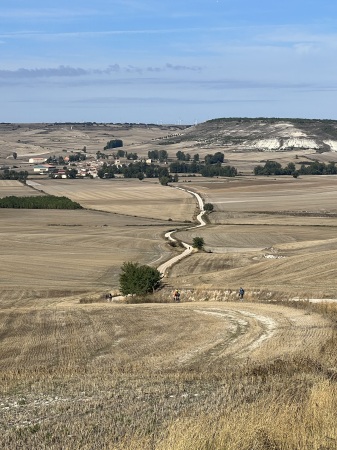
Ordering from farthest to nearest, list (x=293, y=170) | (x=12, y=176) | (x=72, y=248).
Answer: (x=293, y=170) < (x=12, y=176) < (x=72, y=248)

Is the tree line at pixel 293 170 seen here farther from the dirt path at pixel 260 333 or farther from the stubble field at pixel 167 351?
the dirt path at pixel 260 333

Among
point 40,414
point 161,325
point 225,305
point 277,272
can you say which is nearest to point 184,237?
point 277,272

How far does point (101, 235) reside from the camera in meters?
85.8

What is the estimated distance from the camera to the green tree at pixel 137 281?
158ft

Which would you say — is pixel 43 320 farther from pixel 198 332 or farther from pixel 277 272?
pixel 277 272

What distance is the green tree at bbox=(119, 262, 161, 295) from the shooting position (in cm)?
4825

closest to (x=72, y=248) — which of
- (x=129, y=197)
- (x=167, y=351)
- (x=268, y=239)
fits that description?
(x=268, y=239)

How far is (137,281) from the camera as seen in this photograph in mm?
48375

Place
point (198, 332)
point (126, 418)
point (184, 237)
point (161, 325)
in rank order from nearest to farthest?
point (126, 418) < point (198, 332) < point (161, 325) < point (184, 237)

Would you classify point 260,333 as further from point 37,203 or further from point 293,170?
point 293,170

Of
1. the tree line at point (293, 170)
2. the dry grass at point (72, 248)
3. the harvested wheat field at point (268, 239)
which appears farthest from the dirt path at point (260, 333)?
the tree line at point (293, 170)

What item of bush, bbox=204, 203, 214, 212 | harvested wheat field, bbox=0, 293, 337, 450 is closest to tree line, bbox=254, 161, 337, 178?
bush, bbox=204, 203, 214, 212

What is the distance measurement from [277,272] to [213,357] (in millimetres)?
31942

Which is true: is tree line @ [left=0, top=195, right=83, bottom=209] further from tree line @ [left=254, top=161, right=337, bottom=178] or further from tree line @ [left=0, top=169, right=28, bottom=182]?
tree line @ [left=254, top=161, right=337, bottom=178]
